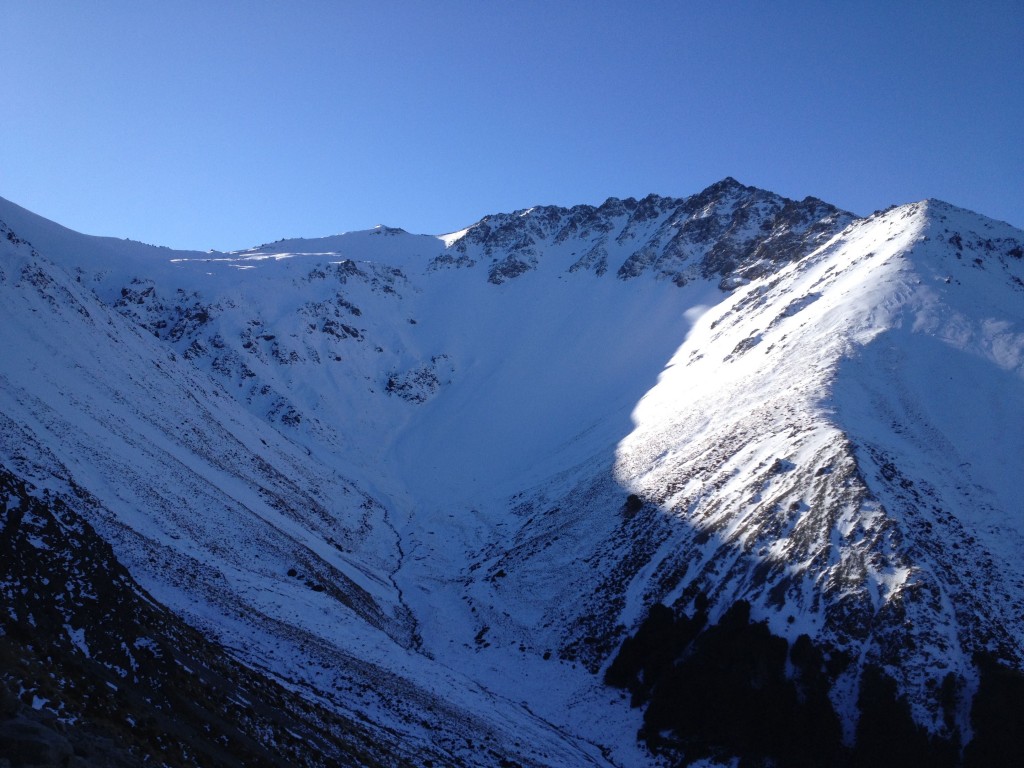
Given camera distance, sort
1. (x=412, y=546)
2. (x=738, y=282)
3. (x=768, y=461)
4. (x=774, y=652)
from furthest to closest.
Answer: (x=738, y=282) → (x=412, y=546) → (x=768, y=461) → (x=774, y=652)

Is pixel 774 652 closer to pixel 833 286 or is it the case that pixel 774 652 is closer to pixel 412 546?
pixel 412 546

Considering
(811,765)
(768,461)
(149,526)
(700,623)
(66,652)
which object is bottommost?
(149,526)

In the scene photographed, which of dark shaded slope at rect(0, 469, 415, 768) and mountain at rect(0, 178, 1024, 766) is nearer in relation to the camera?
dark shaded slope at rect(0, 469, 415, 768)

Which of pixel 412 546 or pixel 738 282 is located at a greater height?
pixel 738 282

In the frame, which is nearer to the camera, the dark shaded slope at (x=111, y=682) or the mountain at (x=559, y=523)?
the dark shaded slope at (x=111, y=682)

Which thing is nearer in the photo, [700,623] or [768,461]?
[700,623]

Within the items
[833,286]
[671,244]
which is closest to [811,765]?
[833,286]

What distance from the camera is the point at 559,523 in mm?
57969

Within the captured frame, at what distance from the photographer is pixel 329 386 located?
354ft

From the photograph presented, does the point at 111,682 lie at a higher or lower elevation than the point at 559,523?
lower

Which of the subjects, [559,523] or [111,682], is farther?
[559,523]

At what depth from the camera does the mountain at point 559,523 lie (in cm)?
2642

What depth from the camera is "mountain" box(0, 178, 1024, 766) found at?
26422 millimetres

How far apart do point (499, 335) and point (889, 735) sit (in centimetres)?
11419
